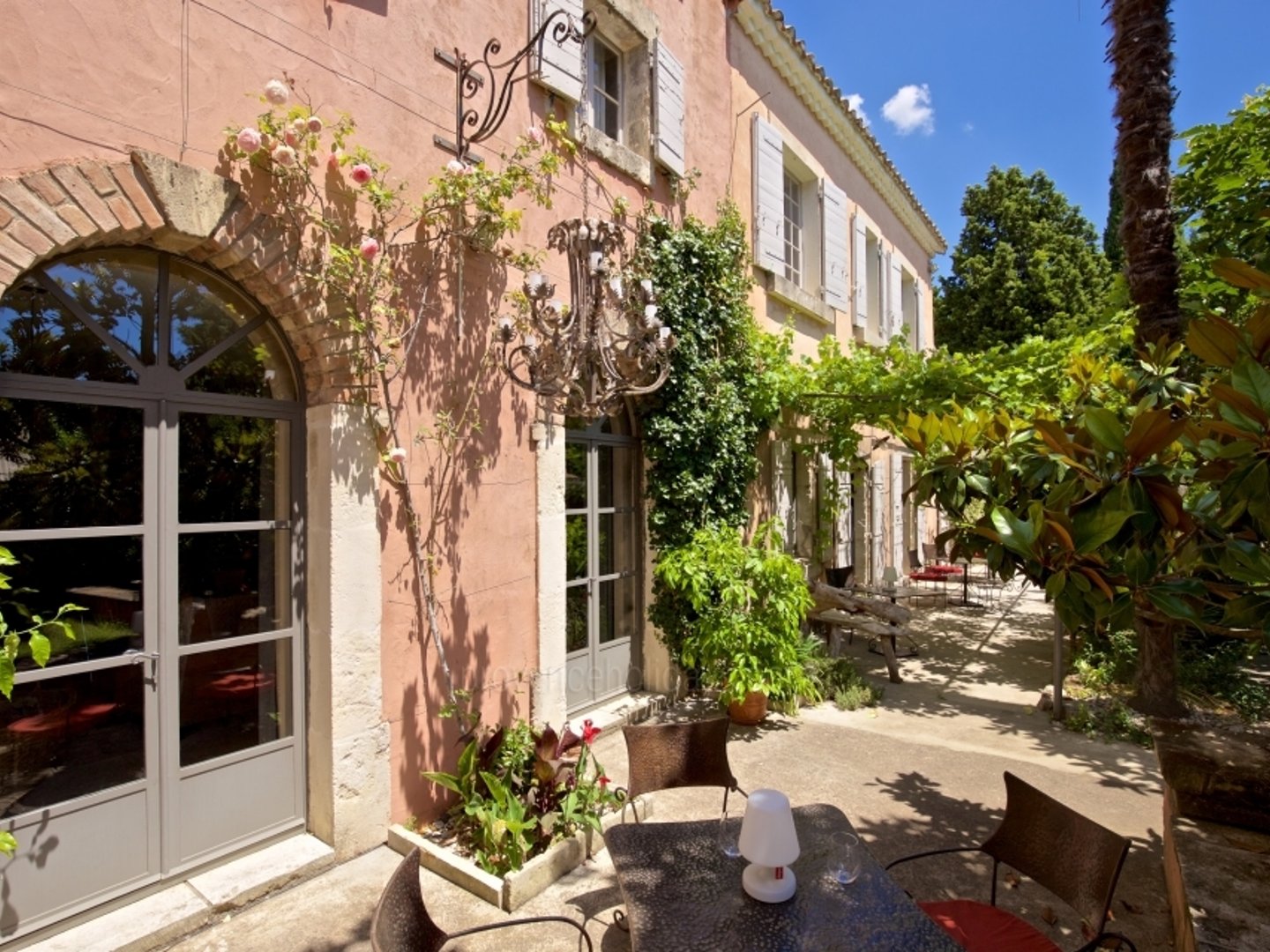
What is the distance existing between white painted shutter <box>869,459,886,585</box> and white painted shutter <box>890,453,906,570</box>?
0.48m

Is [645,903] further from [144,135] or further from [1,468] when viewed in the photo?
[144,135]

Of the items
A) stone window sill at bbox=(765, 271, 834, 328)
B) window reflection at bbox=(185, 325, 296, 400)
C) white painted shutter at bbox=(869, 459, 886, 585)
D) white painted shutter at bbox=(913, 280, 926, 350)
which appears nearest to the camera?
window reflection at bbox=(185, 325, 296, 400)

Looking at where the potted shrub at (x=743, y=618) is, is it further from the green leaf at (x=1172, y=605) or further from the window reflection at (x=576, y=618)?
the green leaf at (x=1172, y=605)

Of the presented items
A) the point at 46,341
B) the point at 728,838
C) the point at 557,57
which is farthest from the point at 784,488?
the point at 46,341

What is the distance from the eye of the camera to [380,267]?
3529 millimetres

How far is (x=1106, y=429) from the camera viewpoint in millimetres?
1866

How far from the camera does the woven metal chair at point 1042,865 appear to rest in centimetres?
218

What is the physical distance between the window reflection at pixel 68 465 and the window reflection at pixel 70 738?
67 cm

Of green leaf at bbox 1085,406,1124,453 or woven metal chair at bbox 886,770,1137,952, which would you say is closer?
green leaf at bbox 1085,406,1124,453

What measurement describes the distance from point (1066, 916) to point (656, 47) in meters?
6.39

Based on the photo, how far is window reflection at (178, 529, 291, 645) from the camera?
3.08 metres

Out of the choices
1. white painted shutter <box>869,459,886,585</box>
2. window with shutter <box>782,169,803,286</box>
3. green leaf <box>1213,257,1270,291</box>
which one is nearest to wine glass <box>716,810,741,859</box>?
green leaf <box>1213,257,1270,291</box>

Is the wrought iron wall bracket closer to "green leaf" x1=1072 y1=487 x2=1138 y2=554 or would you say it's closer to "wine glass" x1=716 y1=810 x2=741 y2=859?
"green leaf" x1=1072 y1=487 x2=1138 y2=554

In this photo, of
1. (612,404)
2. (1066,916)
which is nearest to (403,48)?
(612,404)
